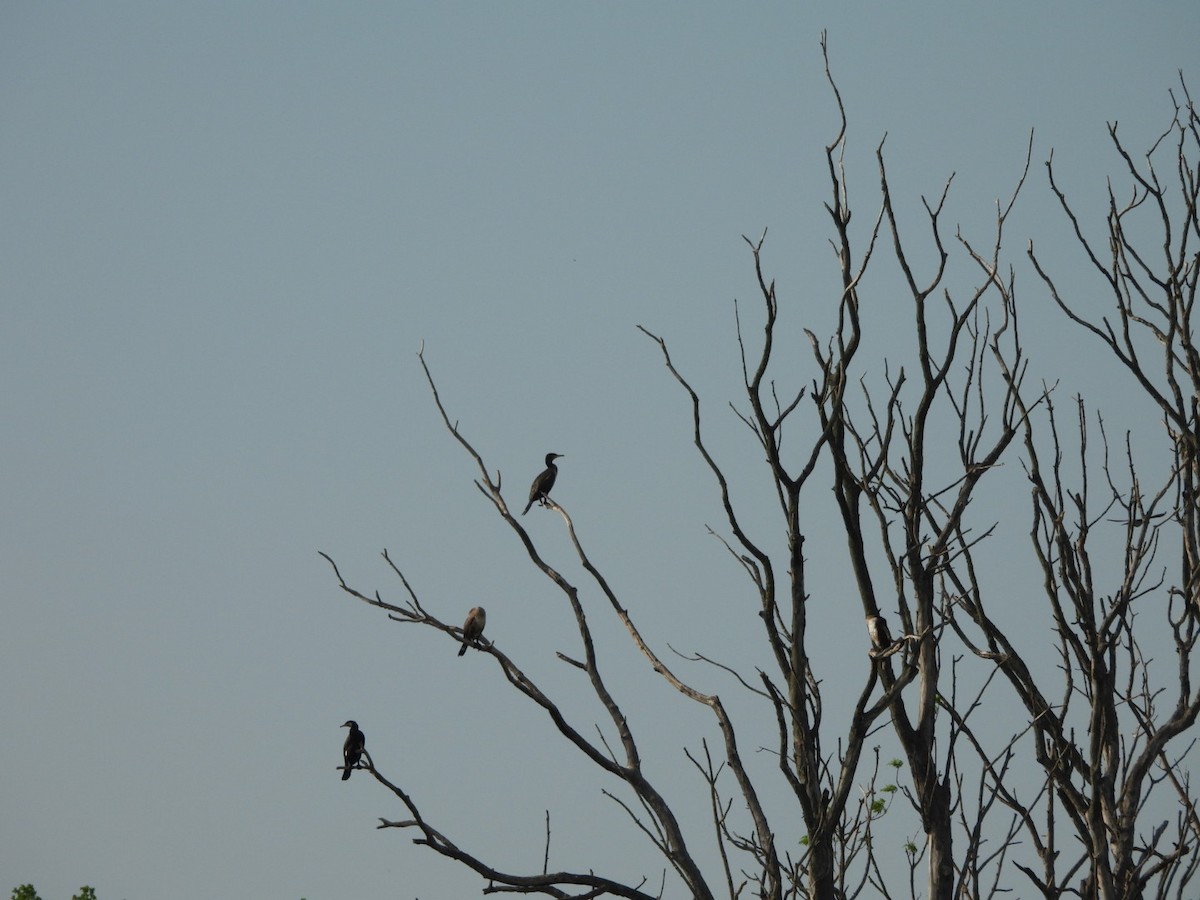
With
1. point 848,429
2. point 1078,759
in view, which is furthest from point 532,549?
point 1078,759

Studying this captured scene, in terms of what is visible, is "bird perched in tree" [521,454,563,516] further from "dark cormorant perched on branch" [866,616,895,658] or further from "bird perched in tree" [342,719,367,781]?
"dark cormorant perched on branch" [866,616,895,658]

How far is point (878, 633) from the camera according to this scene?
15.8 feet

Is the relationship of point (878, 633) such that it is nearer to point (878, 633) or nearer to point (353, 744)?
point (878, 633)

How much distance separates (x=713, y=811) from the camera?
437cm

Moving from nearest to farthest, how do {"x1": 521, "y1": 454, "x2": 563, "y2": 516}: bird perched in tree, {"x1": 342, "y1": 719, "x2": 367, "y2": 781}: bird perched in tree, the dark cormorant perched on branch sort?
the dark cormorant perched on branch → {"x1": 342, "y1": 719, "x2": 367, "y2": 781}: bird perched in tree → {"x1": 521, "y1": 454, "x2": 563, "y2": 516}: bird perched in tree

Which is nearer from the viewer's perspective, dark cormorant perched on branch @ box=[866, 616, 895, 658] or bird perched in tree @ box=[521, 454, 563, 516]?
dark cormorant perched on branch @ box=[866, 616, 895, 658]

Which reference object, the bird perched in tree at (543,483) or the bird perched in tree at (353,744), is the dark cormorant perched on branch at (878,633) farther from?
the bird perched in tree at (543,483)

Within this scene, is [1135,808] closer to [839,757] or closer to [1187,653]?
[1187,653]

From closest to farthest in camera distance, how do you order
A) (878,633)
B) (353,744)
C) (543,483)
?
(878,633), (353,744), (543,483)

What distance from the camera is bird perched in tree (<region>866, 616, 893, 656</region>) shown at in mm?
4801

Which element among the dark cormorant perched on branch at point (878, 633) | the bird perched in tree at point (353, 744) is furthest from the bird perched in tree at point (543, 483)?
the dark cormorant perched on branch at point (878, 633)

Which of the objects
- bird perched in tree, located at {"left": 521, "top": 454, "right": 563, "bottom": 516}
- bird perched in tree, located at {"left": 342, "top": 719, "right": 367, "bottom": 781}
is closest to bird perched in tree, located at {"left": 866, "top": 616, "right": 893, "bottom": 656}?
bird perched in tree, located at {"left": 342, "top": 719, "right": 367, "bottom": 781}

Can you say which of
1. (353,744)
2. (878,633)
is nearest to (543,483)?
(353,744)

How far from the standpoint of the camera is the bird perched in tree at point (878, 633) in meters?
4.80
